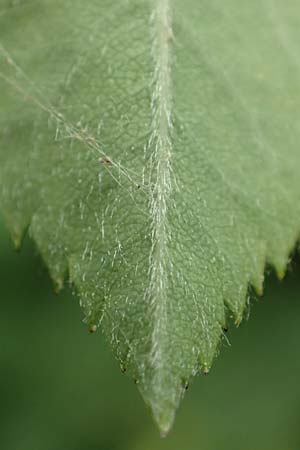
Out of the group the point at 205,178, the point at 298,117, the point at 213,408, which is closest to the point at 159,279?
the point at 205,178

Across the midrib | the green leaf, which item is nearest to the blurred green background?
the green leaf

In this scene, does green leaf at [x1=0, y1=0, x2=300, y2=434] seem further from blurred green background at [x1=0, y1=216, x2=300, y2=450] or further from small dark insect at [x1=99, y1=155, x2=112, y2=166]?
blurred green background at [x1=0, y1=216, x2=300, y2=450]

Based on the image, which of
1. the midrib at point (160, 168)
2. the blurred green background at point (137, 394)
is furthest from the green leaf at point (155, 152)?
the blurred green background at point (137, 394)

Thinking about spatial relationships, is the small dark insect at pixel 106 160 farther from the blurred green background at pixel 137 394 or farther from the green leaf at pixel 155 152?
the blurred green background at pixel 137 394

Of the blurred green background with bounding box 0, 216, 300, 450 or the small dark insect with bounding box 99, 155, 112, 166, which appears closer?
the small dark insect with bounding box 99, 155, 112, 166

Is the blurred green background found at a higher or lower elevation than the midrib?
lower

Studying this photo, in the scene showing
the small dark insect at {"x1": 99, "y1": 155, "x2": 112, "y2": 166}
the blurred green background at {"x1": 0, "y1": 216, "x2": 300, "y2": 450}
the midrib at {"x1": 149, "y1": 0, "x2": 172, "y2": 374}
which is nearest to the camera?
the midrib at {"x1": 149, "y1": 0, "x2": 172, "y2": 374}

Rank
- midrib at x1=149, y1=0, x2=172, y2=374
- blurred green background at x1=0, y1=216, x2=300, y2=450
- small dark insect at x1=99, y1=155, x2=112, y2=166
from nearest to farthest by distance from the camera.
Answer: midrib at x1=149, y1=0, x2=172, y2=374 → small dark insect at x1=99, y1=155, x2=112, y2=166 → blurred green background at x1=0, y1=216, x2=300, y2=450

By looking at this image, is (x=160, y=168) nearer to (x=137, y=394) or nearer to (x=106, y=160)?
(x=106, y=160)
